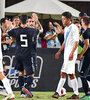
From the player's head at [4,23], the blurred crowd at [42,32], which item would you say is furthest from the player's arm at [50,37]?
the player's head at [4,23]

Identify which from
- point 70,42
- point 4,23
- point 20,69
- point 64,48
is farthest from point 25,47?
point 4,23

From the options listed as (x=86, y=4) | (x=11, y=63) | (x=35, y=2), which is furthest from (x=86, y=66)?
(x=86, y=4)

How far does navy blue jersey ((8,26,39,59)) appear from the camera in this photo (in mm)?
11398

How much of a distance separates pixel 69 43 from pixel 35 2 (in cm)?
979

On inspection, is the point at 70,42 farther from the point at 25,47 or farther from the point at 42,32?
the point at 42,32

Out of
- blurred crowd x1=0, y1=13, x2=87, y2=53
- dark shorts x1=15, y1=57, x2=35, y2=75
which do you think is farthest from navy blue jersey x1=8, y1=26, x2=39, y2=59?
blurred crowd x1=0, y1=13, x2=87, y2=53

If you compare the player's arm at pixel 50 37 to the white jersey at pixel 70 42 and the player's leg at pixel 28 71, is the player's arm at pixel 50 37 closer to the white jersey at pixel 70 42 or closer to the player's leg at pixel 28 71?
the player's leg at pixel 28 71

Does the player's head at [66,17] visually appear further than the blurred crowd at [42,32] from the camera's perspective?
No

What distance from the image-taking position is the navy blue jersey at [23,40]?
1140cm

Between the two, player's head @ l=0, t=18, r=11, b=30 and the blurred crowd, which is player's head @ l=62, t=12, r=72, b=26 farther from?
player's head @ l=0, t=18, r=11, b=30

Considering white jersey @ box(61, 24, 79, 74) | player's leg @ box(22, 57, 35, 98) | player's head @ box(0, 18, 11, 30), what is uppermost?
player's head @ box(0, 18, 11, 30)

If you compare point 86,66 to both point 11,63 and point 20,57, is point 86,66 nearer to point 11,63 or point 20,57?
point 20,57

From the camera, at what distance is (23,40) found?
1142cm

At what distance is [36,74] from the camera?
509 inches
